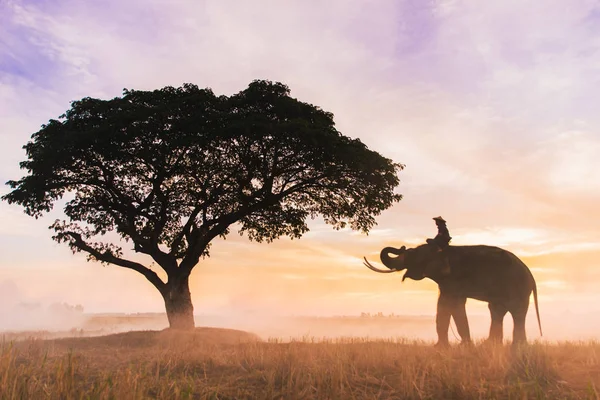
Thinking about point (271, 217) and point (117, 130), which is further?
point (271, 217)

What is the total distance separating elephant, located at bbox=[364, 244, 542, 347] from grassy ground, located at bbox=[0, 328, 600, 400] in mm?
1631

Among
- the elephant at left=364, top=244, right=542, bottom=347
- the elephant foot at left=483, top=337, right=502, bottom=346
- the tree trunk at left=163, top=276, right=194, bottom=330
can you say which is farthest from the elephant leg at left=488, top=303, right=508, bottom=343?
the tree trunk at left=163, top=276, right=194, bottom=330

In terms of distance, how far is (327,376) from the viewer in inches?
314

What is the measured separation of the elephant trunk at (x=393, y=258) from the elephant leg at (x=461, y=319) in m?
1.74

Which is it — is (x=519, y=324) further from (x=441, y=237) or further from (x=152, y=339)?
(x=152, y=339)

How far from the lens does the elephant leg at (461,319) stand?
12357mm

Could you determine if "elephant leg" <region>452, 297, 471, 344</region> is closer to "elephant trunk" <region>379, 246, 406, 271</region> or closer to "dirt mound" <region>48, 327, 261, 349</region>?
"elephant trunk" <region>379, 246, 406, 271</region>

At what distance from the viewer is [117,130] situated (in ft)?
70.3

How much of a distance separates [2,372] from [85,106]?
17578mm

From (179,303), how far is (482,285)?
47.6 feet

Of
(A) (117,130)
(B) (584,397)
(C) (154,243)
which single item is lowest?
(B) (584,397)

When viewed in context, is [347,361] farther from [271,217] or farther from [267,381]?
[271,217]

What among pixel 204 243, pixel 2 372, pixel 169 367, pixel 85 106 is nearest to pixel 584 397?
pixel 169 367

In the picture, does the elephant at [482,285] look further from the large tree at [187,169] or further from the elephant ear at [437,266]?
the large tree at [187,169]
